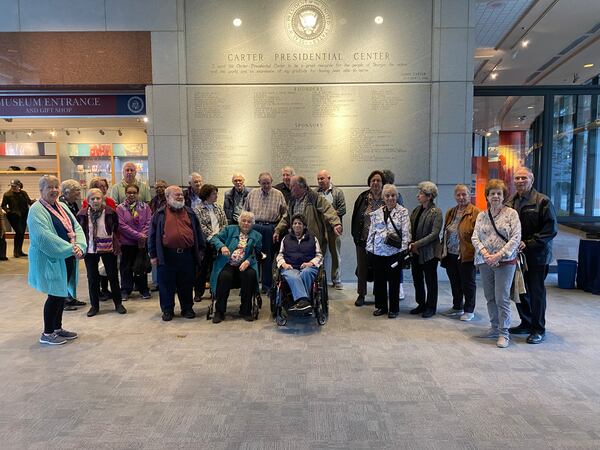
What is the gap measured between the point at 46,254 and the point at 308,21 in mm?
4501

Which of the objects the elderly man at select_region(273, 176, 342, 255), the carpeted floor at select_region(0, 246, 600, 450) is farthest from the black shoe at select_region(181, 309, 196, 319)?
the elderly man at select_region(273, 176, 342, 255)

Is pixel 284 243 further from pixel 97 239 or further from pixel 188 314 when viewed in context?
pixel 97 239

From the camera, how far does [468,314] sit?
4.97 metres

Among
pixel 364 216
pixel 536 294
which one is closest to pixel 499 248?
pixel 536 294

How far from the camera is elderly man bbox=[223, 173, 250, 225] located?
604cm

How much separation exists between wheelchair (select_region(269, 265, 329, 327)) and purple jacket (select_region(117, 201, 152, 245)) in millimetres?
1802

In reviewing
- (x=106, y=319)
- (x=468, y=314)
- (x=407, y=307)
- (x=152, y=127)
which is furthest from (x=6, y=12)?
(x=468, y=314)

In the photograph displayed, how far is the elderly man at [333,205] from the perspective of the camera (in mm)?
6047

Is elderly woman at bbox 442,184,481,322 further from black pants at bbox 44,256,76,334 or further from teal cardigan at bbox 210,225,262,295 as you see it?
black pants at bbox 44,256,76,334

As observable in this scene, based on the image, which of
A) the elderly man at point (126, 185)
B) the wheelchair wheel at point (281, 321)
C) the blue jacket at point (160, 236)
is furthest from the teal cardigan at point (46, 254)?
the wheelchair wheel at point (281, 321)

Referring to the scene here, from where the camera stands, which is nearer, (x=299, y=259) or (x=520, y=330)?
(x=520, y=330)

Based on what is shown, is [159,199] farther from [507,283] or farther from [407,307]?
[507,283]

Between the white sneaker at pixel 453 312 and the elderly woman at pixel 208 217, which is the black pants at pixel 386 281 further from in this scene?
the elderly woman at pixel 208 217

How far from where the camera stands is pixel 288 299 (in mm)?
4762
